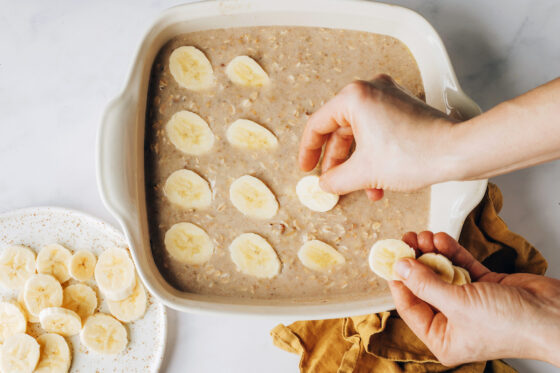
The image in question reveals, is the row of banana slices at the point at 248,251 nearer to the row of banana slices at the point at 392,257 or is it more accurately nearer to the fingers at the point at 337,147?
the row of banana slices at the point at 392,257

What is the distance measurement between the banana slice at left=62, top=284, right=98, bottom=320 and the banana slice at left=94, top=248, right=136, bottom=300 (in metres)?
0.06

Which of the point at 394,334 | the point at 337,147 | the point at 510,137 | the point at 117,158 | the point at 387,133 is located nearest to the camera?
the point at 510,137

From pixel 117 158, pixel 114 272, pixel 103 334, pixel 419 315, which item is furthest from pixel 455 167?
pixel 103 334

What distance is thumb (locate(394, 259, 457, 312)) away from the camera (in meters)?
0.96

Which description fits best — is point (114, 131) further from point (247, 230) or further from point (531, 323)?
point (531, 323)

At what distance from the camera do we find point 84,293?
140 centimetres

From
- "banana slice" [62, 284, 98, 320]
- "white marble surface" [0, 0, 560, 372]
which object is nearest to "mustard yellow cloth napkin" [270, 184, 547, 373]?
"white marble surface" [0, 0, 560, 372]

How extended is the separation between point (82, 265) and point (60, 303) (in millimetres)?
137

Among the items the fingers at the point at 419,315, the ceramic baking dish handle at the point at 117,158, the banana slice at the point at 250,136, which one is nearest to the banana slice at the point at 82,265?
the ceramic baking dish handle at the point at 117,158

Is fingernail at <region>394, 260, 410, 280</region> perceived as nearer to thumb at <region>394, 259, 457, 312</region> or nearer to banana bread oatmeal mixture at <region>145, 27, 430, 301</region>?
thumb at <region>394, 259, 457, 312</region>

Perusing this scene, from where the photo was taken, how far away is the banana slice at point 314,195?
1.26 m

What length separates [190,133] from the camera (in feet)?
4.18

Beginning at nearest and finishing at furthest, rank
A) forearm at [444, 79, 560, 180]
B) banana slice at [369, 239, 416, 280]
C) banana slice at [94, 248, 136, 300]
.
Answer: forearm at [444, 79, 560, 180] < banana slice at [369, 239, 416, 280] < banana slice at [94, 248, 136, 300]

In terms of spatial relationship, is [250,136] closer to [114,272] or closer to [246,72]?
[246,72]
